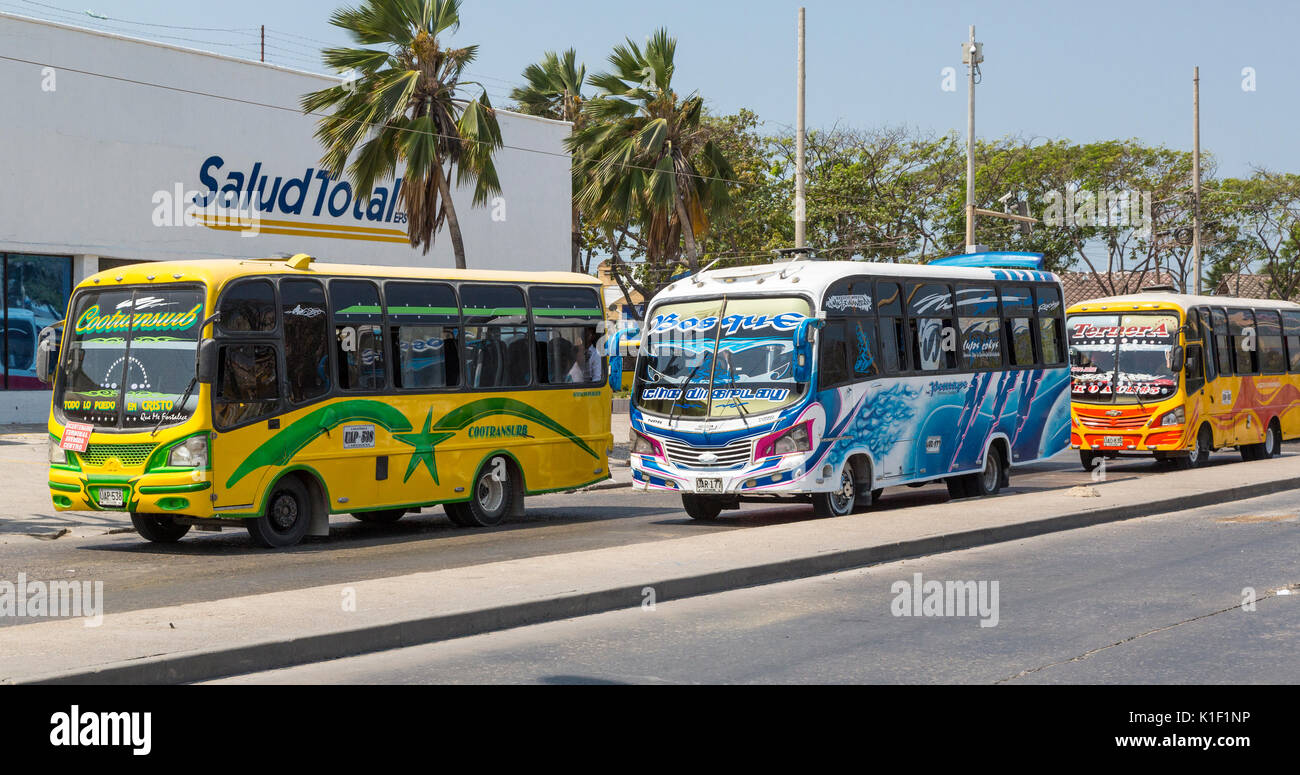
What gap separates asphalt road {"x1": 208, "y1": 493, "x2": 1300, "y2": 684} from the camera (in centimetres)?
811

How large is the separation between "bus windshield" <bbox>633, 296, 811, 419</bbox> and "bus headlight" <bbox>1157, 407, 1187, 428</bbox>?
11905mm

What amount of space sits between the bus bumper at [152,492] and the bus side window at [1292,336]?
25147 millimetres

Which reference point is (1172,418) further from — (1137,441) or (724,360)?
(724,360)

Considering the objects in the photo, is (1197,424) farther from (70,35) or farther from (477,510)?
(70,35)

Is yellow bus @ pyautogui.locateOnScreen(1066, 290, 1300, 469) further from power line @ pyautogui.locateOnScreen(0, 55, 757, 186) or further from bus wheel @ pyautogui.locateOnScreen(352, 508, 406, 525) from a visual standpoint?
bus wheel @ pyautogui.locateOnScreen(352, 508, 406, 525)

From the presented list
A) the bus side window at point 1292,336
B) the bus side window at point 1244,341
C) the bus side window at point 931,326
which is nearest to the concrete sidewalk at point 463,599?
the bus side window at point 931,326

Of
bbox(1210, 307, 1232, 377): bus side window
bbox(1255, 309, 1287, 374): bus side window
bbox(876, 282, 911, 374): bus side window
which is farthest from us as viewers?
bbox(1255, 309, 1287, 374): bus side window

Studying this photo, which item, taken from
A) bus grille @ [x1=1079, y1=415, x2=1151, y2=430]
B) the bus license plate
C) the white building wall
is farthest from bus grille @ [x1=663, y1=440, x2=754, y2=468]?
the white building wall

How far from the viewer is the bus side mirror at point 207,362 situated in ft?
45.0

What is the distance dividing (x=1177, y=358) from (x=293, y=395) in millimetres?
17481

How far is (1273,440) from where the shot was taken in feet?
98.7

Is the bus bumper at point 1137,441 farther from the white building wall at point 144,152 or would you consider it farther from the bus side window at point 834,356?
the white building wall at point 144,152

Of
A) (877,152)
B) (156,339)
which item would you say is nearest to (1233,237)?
(877,152)

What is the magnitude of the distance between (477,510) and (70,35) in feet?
61.5
